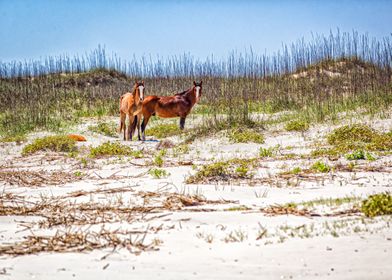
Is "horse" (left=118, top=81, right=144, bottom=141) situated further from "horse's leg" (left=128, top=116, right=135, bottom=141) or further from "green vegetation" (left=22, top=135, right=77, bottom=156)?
"green vegetation" (left=22, top=135, right=77, bottom=156)

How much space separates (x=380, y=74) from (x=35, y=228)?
16507 millimetres

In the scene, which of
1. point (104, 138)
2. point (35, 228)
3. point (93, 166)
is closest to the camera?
point (35, 228)

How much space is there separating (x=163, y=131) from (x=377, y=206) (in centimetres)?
1390

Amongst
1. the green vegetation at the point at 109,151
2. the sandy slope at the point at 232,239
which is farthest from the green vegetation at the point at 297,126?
the sandy slope at the point at 232,239

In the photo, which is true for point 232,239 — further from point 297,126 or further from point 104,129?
point 104,129

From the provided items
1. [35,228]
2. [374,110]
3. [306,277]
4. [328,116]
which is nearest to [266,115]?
[328,116]

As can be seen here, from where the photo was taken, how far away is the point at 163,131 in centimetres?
1770

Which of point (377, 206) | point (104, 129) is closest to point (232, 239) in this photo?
point (377, 206)

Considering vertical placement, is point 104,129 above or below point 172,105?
below

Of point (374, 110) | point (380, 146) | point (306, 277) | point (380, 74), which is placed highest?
point (380, 74)

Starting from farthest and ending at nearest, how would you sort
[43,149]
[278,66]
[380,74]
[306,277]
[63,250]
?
1. [278,66]
2. [380,74]
3. [43,149]
4. [63,250]
5. [306,277]

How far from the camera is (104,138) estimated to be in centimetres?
1761

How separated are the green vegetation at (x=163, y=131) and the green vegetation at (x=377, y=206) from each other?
13.0 meters

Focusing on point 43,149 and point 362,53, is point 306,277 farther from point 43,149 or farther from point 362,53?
point 362,53
